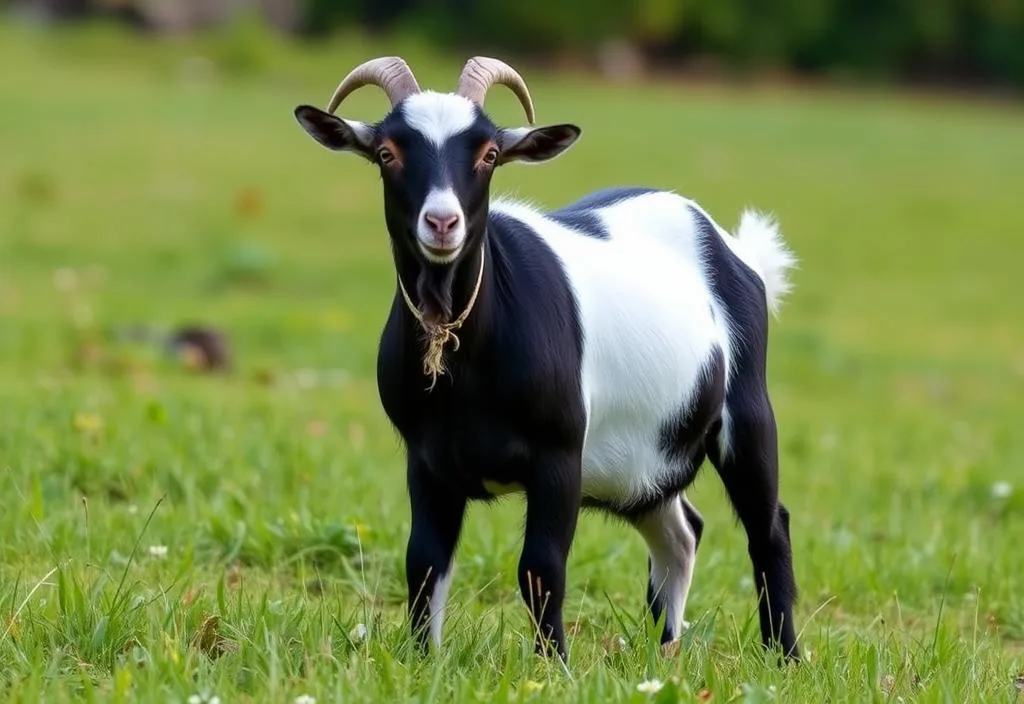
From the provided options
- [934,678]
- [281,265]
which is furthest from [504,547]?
[281,265]

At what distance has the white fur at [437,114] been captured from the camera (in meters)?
4.36

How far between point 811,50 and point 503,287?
53.0 metres

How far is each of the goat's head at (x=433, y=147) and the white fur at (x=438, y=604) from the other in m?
0.96

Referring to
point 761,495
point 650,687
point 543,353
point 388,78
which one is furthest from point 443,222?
point 761,495

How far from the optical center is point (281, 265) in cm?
1744

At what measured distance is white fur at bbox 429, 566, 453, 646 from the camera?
4.53 metres

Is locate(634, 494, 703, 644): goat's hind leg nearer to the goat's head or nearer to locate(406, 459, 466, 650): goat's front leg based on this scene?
locate(406, 459, 466, 650): goat's front leg

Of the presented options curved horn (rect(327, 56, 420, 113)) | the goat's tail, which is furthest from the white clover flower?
the goat's tail

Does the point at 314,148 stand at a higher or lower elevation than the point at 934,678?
lower

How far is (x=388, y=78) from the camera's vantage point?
4641 mm

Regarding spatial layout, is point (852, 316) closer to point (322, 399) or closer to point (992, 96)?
point (322, 399)

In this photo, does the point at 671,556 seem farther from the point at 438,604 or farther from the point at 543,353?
the point at 543,353

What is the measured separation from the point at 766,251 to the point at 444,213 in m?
2.03

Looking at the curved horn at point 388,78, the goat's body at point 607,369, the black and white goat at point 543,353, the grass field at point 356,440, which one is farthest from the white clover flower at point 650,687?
the curved horn at point 388,78
